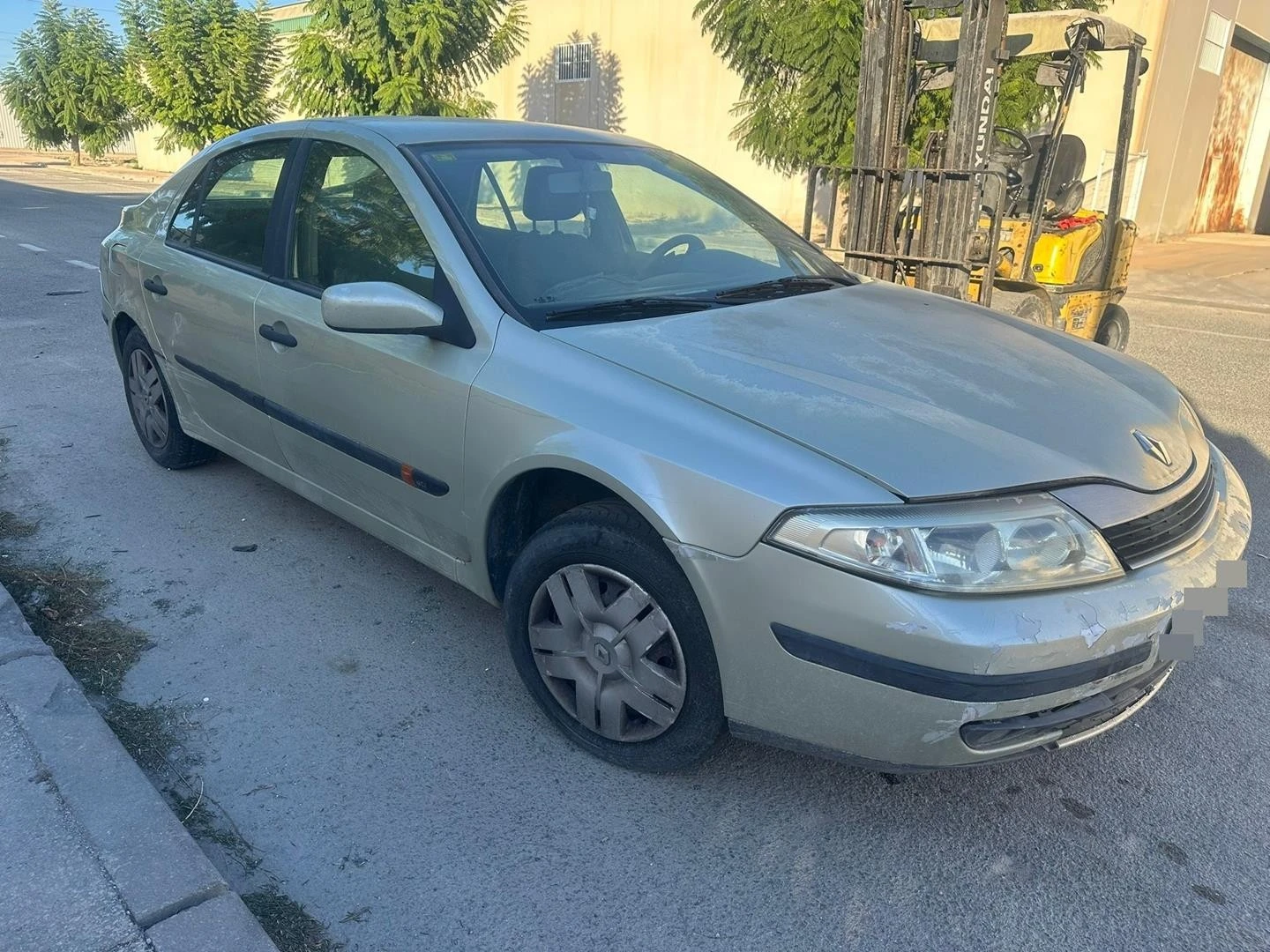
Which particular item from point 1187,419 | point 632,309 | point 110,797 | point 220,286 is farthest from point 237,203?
point 1187,419

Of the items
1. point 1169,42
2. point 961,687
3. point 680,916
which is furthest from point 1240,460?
point 1169,42

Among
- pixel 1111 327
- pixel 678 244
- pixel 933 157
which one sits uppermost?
pixel 933 157

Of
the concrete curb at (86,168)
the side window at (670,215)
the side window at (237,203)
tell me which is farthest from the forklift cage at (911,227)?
the concrete curb at (86,168)

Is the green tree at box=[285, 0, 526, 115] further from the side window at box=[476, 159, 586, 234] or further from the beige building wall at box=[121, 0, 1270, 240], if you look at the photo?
A: the side window at box=[476, 159, 586, 234]

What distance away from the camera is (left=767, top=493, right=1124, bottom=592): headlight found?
2.08m

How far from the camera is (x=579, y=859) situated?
2402mm

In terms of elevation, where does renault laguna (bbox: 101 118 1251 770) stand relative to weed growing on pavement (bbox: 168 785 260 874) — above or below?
above

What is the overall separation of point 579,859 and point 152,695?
4.87 feet

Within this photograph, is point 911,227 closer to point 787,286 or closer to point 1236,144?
point 787,286

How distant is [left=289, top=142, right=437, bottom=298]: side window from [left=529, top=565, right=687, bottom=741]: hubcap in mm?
1024

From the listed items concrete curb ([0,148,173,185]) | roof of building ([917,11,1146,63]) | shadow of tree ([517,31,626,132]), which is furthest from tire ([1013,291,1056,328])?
concrete curb ([0,148,173,185])

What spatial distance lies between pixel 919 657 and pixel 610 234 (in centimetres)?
190

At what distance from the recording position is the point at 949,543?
6.86 feet

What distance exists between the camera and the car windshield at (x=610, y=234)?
9.77 ft
